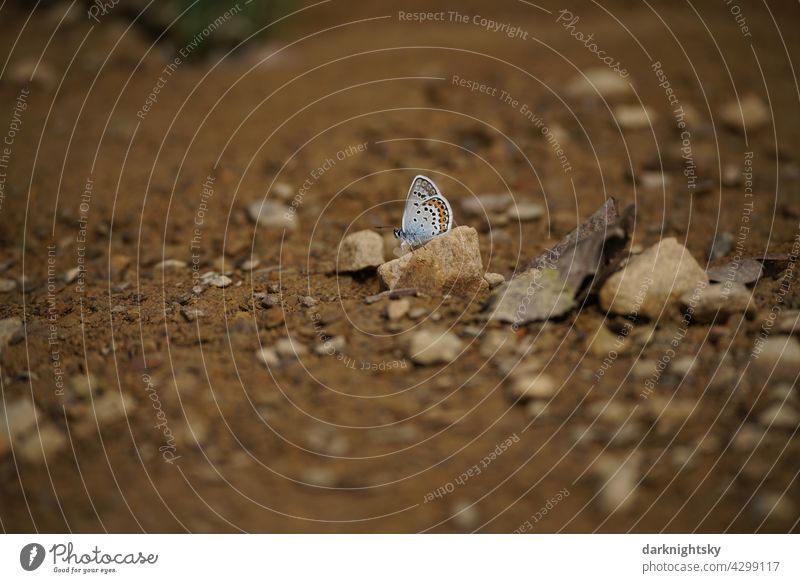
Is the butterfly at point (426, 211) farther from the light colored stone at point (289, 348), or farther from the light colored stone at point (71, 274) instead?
the light colored stone at point (71, 274)

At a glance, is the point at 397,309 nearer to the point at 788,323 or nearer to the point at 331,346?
the point at 331,346

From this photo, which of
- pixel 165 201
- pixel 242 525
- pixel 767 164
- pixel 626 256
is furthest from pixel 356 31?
pixel 242 525

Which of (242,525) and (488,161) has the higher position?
(488,161)

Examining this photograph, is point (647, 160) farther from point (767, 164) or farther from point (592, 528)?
point (592, 528)

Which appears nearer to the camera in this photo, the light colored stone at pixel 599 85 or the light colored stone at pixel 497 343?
the light colored stone at pixel 497 343
